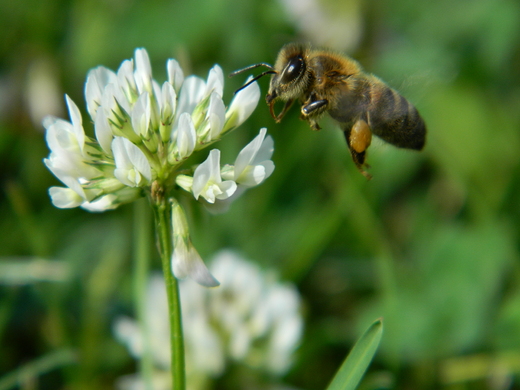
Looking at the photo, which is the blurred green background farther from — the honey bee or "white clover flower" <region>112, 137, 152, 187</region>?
"white clover flower" <region>112, 137, 152, 187</region>

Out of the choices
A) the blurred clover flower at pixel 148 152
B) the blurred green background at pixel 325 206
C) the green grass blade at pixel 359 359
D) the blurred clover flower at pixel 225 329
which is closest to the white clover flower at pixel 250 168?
the blurred clover flower at pixel 148 152

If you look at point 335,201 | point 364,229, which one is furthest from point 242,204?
point 364,229

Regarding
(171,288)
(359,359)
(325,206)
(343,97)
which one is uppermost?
(343,97)

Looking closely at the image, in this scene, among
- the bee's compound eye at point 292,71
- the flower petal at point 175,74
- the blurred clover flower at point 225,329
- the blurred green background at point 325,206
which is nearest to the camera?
the flower petal at point 175,74

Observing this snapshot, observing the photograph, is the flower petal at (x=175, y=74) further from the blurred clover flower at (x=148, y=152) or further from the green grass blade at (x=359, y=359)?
the green grass blade at (x=359, y=359)

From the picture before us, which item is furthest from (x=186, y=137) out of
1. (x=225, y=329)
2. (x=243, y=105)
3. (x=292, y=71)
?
(x=225, y=329)

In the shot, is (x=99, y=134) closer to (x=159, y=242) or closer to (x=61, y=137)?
(x=61, y=137)

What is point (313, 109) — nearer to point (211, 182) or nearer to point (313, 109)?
point (313, 109)
